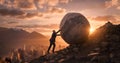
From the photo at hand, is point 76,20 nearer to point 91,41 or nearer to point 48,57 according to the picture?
point 91,41

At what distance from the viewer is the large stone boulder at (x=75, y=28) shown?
23.5 metres

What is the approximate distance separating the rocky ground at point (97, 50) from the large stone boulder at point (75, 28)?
885 millimetres

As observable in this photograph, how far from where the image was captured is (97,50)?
22.3 meters

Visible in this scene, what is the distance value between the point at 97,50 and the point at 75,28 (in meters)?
3.04

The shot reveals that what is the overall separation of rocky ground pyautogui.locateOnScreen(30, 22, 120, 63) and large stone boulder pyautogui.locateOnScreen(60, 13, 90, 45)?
0.89 m

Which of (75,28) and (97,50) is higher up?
(75,28)

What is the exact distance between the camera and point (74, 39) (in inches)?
938

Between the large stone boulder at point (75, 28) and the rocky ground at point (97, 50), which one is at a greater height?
the large stone boulder at point (75, 28)

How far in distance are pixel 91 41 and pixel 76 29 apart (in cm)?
219

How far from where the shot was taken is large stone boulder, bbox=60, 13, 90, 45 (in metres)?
23.5

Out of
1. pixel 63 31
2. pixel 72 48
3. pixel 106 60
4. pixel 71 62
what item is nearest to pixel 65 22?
pixel 63 31

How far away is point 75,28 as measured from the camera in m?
23.6

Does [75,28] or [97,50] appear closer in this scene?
[97,50]

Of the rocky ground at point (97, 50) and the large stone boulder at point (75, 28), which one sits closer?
the rocky ground at point (97, 50)
